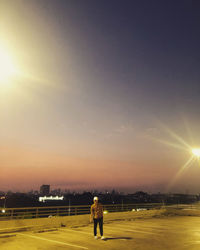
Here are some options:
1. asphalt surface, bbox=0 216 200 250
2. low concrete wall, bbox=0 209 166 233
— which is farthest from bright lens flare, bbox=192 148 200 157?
low concrete wall, bbox=0 209 166 233

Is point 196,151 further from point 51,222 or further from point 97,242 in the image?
point 51,222

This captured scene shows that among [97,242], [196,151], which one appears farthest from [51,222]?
[196,151]

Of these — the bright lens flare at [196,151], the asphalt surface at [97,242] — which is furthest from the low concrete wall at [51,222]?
the bright lens flare at [196,151]

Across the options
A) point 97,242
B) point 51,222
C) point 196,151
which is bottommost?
point 97,242

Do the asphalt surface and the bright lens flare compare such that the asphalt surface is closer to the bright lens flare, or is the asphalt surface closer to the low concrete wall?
the low concrete wall

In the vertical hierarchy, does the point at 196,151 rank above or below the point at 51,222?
above

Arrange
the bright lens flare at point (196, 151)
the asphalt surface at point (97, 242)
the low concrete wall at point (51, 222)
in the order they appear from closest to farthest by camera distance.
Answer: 1. the asphalt surface at point (97, 242)
2. the low concrete wall at point (51, 222)
3. the bright lens flare at point (196, 151)

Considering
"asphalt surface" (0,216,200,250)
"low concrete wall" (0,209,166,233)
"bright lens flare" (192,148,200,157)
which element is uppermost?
"bright lens flare" (192,148,200,157)

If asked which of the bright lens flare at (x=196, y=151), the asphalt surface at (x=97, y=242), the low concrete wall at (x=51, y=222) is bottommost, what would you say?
the asphalt surface at (x=97, y=242)

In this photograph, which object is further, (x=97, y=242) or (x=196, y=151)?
(x=196, y=151)

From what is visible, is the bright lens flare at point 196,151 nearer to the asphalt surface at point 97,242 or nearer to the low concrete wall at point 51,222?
the asphalt surface at point 97,242

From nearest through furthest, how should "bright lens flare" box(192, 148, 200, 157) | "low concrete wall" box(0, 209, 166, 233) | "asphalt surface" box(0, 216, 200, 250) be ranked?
"asphalt surface" box(0, 216, 200, 250) < "low concrete wall" box(0, 209, 166, 233) < "bright lens flare" box(192, 148, 200, 157)

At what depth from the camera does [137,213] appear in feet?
67.3

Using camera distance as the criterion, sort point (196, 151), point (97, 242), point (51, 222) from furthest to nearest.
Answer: point (196, 151) → point (51, 222) → point (97, 242)
